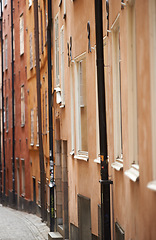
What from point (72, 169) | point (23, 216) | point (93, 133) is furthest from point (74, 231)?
point (23, 216)

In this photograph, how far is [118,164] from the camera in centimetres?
905

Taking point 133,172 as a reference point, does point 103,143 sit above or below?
above

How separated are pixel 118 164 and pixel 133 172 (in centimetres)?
175

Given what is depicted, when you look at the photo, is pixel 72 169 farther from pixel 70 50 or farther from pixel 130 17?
pixel 130 17

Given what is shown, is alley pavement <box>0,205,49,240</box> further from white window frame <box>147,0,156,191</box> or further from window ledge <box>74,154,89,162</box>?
white window frame <box>147,0,156,191</box>

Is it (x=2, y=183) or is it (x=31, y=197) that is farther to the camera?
(x=2, y=183)

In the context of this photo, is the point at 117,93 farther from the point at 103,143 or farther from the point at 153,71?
the point at 153,71

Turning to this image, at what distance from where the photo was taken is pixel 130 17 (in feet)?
25.2

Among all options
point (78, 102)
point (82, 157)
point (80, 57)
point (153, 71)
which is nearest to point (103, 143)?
point (153, 71)

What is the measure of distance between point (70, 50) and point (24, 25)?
1419 cm

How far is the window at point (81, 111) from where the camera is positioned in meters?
13.2

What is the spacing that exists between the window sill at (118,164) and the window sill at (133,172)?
3.26 ft

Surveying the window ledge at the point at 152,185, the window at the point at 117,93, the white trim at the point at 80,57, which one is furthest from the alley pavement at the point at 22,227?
the window ledge at the point at 152,185

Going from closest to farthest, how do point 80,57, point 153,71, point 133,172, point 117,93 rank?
point 153,71, point 133,172, point 117,93, point 80,57
